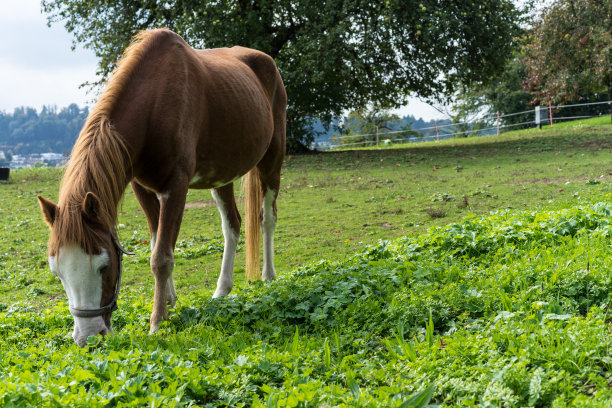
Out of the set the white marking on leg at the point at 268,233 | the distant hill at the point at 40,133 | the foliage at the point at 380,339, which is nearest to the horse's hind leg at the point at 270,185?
the white marking on leg at the point at 268,233

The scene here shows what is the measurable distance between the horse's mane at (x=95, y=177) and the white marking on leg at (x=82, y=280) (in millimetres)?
54

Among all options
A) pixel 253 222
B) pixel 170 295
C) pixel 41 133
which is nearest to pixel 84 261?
pixel 170 295

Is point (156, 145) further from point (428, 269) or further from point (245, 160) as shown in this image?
point (428, 269)

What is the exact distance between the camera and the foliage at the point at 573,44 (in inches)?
941

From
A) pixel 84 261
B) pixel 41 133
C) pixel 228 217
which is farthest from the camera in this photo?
pixel 41 133

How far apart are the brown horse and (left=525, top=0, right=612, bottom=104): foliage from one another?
72.9 feet

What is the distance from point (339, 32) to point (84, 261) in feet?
49.6

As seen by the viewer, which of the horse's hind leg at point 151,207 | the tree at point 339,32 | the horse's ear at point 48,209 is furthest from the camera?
the tree at point 339,32

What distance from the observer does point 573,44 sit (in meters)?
24.7

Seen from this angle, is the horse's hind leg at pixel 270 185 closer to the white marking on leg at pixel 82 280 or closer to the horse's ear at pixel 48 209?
the white marking on leg at pixel 82 280

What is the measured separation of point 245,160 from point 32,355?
2735 mm

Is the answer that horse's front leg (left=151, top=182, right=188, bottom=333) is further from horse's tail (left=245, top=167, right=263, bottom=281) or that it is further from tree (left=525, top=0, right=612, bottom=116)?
tree (left=525, top=0, right=612, bottom=116)

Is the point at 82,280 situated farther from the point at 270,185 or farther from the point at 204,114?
the point at 270,185

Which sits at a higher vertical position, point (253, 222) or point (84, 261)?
point (84, 261)
